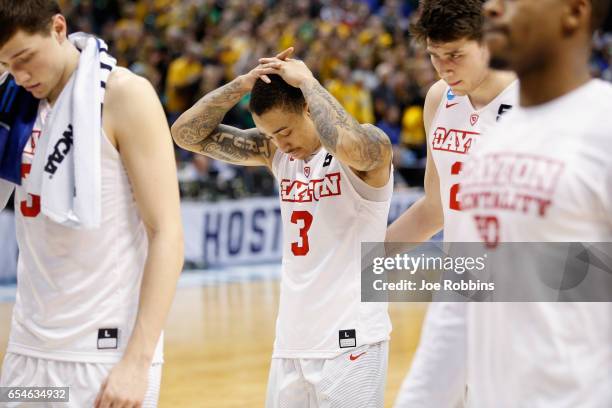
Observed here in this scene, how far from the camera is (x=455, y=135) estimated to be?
4125mm

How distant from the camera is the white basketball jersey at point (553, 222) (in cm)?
219

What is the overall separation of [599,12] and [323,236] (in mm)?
1877

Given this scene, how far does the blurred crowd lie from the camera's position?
48.2 ft

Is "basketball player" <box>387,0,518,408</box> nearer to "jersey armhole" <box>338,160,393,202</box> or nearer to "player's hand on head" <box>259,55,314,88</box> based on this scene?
"jersey armhole" <box>338,160,393,202</box>

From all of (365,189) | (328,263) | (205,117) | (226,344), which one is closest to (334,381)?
(328,263)

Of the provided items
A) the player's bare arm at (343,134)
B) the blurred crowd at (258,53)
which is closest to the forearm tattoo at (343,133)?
the player's bare arm at (343,134)

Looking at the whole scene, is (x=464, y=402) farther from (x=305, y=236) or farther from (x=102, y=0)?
(x=102, y=0)

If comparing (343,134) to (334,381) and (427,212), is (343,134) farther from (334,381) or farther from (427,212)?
(334,381)

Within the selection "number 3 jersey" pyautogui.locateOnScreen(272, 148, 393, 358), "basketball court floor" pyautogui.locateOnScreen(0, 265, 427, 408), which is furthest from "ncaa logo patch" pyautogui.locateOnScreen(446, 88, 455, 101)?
"basketball court floor" pyautogui.locateOnScreen(0, 265, 427, 408)

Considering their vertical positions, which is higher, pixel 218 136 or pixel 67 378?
pixel 218 136

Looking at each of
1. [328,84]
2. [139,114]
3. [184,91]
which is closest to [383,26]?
[328,84]

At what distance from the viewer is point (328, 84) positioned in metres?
15.7

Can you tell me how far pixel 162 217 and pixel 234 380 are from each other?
472 cm

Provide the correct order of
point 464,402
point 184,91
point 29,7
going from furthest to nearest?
point 184,91
point 464,402
point 29,7
